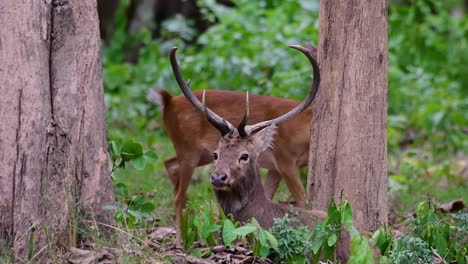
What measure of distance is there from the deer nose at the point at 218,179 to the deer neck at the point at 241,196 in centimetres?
19

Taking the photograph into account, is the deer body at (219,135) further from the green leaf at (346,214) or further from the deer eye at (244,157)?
the green leaf at (346,214)

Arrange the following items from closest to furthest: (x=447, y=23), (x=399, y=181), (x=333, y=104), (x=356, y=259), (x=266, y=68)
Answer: (x=356, y=259) → (x=333, y=104) → (x=399, y=181) → (x=266, y=68) → (x=447, y=23)

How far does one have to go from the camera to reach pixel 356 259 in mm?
5492

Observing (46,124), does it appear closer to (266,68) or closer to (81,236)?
(81,236)

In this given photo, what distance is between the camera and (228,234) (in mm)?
5777

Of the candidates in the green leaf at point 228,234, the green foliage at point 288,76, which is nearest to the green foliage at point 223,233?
the green leaf at point 228,234

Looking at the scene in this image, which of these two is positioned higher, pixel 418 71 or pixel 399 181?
pixel 418 71

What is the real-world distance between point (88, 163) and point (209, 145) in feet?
11.6

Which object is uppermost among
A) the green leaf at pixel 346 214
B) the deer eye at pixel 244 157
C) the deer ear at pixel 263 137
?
the deer ear at pixel 263 137

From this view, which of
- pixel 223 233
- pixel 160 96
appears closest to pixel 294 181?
pixel 160 96

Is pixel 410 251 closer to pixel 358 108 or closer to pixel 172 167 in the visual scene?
pixel 358 108

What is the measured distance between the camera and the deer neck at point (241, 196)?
6867mm

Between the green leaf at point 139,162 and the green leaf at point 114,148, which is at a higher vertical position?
the green leaf at point 114,148

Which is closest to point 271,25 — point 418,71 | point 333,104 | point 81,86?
point 418,71
